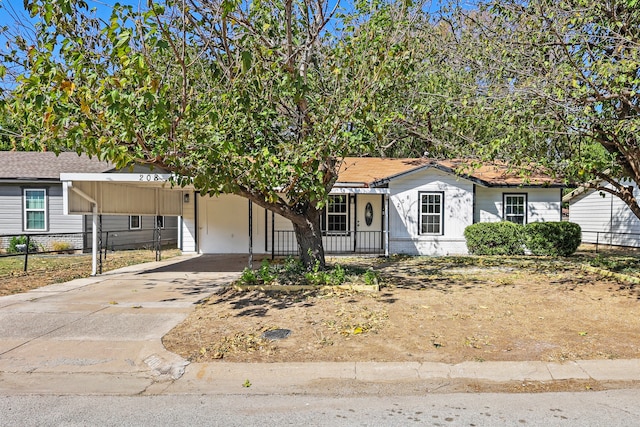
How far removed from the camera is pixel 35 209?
56.7 feet

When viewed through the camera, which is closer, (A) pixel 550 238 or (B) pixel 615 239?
(A) pixel 550 238

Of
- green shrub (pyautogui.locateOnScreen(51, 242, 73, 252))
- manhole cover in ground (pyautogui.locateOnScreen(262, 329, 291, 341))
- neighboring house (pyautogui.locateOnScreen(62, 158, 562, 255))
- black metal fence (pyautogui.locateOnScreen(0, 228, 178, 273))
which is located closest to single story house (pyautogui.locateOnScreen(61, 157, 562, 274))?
neighboring house (pyautogui.locateOnScreen(62, 158, 562, 255))

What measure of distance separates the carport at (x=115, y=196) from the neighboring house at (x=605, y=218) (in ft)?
54.4

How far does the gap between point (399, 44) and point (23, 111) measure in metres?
6.31

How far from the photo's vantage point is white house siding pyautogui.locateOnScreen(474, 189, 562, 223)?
16.5 m

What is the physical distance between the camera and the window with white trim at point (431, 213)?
15.9 metres

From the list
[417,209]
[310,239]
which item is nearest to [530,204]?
[417,209]

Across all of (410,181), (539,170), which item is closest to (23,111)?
(539,170)

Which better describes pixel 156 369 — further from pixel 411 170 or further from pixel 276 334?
pixel 411 170

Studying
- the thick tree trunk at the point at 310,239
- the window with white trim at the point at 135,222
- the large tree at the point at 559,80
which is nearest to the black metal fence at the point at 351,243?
the thick tree trunk at the point at 310,239

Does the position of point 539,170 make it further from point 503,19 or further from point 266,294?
point 266,294

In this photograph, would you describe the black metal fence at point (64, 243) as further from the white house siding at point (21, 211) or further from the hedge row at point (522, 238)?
the hedge row at point (522, 238)

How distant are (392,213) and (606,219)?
490 inches

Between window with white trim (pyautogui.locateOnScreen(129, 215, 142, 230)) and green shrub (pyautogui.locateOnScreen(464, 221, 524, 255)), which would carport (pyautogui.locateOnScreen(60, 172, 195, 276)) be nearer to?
window with white trim (pyautogui.locateOnScreen(129, 215, 142, 230))
